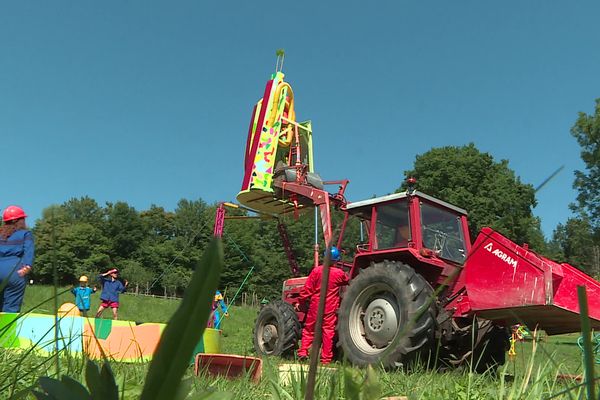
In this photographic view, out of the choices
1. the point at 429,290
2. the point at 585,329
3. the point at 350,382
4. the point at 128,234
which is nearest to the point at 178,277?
the point at 350,382

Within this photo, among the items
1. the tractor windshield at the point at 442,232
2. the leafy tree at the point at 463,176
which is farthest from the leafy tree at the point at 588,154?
the tractor windshield at the point at 442,232

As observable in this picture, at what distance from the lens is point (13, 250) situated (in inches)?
168

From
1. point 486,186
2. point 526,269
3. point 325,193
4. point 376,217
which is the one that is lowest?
point 526,269

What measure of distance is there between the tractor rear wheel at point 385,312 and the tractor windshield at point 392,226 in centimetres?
83

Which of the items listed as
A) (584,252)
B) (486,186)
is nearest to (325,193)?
(486,186)

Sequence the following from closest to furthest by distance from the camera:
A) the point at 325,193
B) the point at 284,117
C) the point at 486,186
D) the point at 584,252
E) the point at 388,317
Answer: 1. the point at 388,317
2. the point at 325,193
3. the point at 284,117
4. the point at 486,186
5. the point at 584,252

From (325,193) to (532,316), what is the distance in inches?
175

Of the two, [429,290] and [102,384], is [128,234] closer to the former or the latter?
[429,290]

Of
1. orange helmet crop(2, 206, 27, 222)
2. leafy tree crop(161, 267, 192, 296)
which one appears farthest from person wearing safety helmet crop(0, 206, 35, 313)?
leafy tree crop(161, 267, 192, 296)

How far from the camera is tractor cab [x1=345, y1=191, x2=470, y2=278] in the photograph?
20.6 ft

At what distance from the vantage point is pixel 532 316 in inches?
189

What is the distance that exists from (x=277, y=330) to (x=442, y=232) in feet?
8.80

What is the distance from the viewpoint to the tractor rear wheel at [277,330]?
7130mm

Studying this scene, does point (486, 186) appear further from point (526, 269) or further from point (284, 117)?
point (526, 269)
